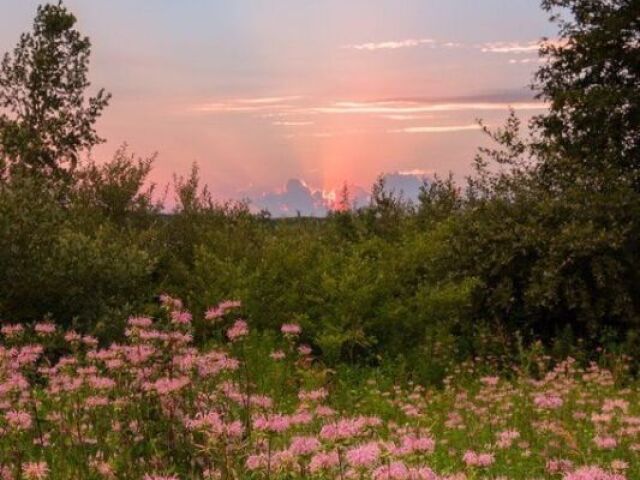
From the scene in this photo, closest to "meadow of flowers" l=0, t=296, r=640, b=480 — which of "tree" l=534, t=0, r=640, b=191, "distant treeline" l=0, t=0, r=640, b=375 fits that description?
"distant treeline" l=0, t=0, r=640, b=375

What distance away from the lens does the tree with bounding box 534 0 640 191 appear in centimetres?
1998

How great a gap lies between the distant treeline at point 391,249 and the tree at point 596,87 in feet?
0.16

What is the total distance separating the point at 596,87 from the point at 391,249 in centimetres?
878

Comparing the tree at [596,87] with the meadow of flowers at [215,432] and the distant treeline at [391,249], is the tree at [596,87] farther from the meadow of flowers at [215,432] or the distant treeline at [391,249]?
the meadow of flowers at [215,432]

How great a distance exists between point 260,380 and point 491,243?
240 inches

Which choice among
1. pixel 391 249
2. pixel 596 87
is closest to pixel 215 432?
pixel 391 249

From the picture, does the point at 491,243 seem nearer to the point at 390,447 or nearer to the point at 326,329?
the point at 326,329

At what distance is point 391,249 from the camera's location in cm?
1417

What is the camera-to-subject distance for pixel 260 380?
9.77 m

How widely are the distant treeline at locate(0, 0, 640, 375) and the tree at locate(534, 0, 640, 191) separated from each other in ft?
0.16

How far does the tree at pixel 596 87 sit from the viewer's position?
20.0 metres

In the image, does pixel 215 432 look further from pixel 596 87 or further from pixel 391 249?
pixel 596 87

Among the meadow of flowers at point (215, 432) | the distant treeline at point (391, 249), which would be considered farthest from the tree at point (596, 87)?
the meadow of flowers at point (215, 432)

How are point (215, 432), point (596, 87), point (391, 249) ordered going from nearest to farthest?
1. point (215, 432)
2. point (391, 249)
3. point (596, 87)
